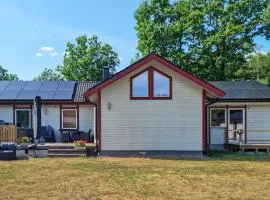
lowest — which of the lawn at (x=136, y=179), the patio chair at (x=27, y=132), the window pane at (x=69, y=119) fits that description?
the lawn at (x=136, y=179)

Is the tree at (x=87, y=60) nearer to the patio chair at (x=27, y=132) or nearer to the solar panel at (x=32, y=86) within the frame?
the solar panel at (x=32, y=86)

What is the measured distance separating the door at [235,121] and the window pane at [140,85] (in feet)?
23.5

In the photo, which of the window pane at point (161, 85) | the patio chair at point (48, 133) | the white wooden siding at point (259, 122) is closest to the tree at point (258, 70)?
the white wooden siding at point (259, 122)

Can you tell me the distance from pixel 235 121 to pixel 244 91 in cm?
194

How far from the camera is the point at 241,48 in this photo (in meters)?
37.3

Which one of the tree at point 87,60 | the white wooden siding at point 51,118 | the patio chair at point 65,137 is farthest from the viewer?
the tree at point 87,60

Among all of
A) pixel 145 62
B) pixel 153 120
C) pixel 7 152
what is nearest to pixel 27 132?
pixel 7 152

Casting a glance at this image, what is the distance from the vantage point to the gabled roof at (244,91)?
80.4 ft

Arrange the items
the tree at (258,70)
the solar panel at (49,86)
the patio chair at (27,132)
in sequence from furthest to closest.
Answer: the tree at (258,70) → the solar panel at (49,86) → the patio chair at (27,132)

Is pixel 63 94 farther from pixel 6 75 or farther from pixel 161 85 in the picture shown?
pixel 6 75

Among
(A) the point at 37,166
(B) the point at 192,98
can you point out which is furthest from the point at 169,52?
(A) the point at 37,166

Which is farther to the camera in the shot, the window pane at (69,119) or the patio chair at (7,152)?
the window pane at (69,119)

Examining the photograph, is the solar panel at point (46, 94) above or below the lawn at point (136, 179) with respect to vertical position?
above

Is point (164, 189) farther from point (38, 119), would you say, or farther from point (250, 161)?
point (38, 119)
